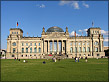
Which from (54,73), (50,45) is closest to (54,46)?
(50,45)

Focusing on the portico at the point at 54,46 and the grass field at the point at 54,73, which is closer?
the grass field at the point at 54,73

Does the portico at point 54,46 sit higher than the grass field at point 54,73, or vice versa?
the portico at point 54,46

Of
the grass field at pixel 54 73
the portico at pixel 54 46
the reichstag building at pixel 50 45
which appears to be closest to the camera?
the grass field at pixel 54 73

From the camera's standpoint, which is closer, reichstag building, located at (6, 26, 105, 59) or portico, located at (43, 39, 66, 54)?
portico, located at (43, 39, 66, 54)

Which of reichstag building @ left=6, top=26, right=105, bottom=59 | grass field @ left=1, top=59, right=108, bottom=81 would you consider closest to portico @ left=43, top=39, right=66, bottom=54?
reichstag building @ left=6, top=26, right=105, bottom=59

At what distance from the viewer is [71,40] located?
393 feet

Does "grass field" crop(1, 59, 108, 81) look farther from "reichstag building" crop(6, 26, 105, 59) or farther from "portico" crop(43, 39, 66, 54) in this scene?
"reichstag building" crop(6, 26, 105, 59)

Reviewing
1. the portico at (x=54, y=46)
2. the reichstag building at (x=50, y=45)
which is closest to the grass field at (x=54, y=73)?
the portico at (x=54, y=46)

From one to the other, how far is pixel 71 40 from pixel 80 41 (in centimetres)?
788

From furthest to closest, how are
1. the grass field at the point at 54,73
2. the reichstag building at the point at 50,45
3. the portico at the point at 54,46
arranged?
the reichstag building at the point at 50,45 < the portico at the point at 54,46 < the grass field at the point at 54,73

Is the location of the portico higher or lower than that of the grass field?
higher

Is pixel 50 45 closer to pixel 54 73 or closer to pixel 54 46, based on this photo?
pixel 54 46

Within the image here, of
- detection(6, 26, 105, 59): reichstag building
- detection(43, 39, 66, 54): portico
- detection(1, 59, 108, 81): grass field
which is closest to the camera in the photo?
detection(1, 59, 108, 81): grass field

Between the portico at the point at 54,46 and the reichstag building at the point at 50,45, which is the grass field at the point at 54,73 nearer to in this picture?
the portico at the point at 54,46
